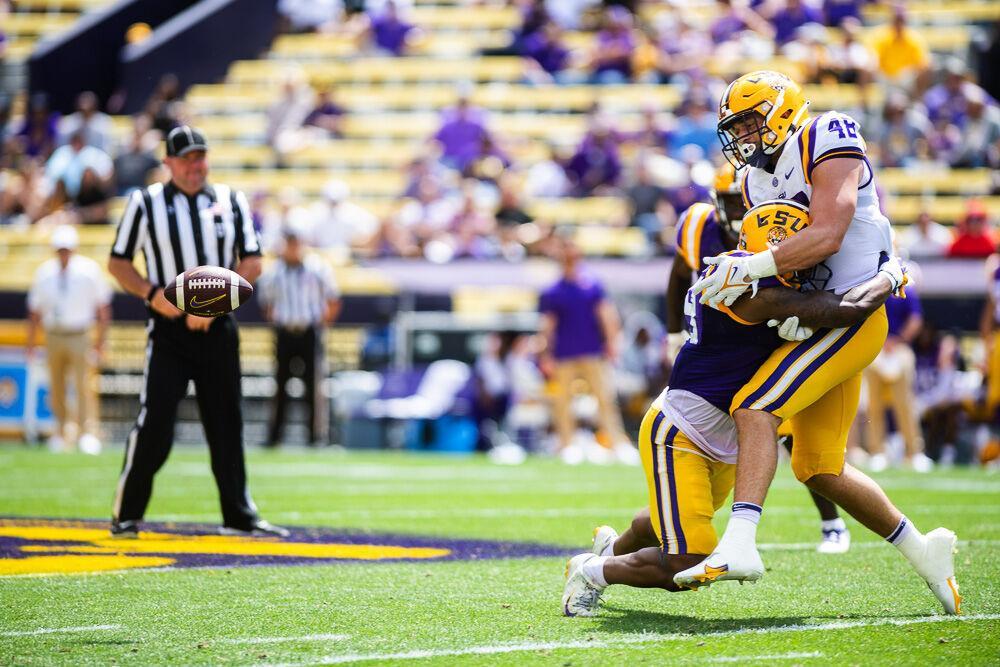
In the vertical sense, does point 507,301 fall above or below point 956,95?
below

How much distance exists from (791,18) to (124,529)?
41.4 ft

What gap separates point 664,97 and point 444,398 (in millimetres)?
5484

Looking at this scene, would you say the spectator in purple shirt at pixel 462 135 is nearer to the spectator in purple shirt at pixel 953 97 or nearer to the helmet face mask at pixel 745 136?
the spectator in purple shirt at pixel 953 97

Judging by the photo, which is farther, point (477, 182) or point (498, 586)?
point (477, 182)

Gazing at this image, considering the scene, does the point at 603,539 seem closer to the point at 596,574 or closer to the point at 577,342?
the point at 596,574

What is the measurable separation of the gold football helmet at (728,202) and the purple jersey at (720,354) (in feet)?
3.50

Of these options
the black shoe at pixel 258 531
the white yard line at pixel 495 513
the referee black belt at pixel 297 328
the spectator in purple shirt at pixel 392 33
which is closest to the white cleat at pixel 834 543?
the white yard line at pixel 495 513

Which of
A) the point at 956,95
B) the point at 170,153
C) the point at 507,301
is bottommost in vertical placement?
the point at 507,301

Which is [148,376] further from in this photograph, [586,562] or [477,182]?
[477,182]

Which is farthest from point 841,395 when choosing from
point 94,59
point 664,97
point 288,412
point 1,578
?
point 94,59

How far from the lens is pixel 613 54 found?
17672mm

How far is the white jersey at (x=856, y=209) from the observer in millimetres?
4258

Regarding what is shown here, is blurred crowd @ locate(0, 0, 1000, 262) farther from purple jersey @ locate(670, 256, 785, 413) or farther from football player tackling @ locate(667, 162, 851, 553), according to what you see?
purple jersey @ locate(670, 256, 785, 413)

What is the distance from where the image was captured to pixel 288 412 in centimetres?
1405
